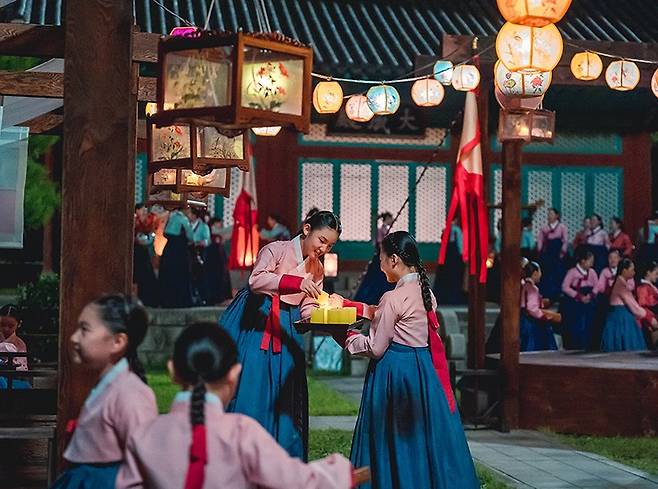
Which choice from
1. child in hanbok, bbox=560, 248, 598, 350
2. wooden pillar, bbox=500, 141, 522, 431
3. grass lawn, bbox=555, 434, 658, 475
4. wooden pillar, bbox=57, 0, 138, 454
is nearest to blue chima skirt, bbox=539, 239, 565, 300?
child in hanbok, bbox=560, 248, 598, 350

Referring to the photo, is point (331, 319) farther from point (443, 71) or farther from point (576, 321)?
point (576, 321)

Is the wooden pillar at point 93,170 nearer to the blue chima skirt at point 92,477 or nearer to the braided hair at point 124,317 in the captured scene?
the braided hair at point 124,317

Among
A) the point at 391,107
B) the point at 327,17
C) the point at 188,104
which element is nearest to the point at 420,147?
the point at 327,17

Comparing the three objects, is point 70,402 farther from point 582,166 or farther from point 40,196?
point 582,166

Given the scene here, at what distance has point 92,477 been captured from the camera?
4352mm

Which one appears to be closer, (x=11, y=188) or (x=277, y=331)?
(x=277, y=331)

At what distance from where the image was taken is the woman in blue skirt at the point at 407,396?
741 cm

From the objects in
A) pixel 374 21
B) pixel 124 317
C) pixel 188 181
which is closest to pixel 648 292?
pixel 374 21

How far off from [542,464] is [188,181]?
14.7ft

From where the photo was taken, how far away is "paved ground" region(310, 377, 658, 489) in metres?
9.29

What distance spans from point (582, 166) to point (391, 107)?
34.0 ft

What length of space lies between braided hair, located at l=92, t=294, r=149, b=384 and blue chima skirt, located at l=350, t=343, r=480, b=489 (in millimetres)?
3342

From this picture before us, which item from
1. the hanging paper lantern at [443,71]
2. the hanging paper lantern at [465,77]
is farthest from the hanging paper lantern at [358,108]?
the hanging paper lantern at [465,77]

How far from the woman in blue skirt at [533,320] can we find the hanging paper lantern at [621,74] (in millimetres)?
3284
